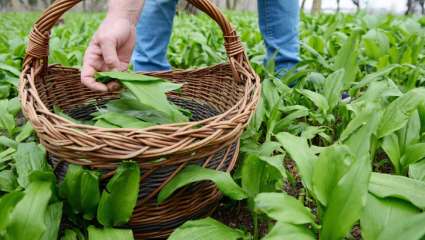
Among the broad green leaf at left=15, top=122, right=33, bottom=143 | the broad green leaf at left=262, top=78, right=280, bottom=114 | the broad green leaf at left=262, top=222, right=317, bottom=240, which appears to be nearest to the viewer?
the broad green leaf at left=262, top=222, right=317, bottom=240

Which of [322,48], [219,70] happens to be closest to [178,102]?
[219,70]

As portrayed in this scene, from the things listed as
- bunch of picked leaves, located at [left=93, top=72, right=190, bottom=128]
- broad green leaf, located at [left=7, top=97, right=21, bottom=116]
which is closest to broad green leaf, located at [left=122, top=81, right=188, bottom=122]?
bunch of picked leaves, located at [left=93, top=72, right=190, bottom=128]

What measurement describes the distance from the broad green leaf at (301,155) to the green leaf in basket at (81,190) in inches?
16.4

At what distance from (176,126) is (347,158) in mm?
357

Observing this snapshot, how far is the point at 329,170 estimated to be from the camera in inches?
33.4

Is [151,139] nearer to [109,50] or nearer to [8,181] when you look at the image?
[109,50]

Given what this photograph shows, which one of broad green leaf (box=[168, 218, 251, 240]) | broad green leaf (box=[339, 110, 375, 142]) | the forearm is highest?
the forearm

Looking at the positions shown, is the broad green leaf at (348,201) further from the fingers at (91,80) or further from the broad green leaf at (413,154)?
the fingers at (91,80)

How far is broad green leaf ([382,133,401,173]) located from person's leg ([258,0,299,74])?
0.85m

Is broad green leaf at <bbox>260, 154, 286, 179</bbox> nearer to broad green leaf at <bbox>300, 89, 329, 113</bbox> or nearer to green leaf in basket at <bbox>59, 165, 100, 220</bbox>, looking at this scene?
green leaf in basket at <bbox>59, 165, 100, 220</bbox>

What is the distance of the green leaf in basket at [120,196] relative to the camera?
0.85 meters

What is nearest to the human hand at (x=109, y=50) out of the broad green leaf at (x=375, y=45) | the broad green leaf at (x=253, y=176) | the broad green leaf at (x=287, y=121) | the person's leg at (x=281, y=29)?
the broad green leaf at (x=253, y=176)

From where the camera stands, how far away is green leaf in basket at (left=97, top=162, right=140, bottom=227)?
855 mm

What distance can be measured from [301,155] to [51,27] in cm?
72
